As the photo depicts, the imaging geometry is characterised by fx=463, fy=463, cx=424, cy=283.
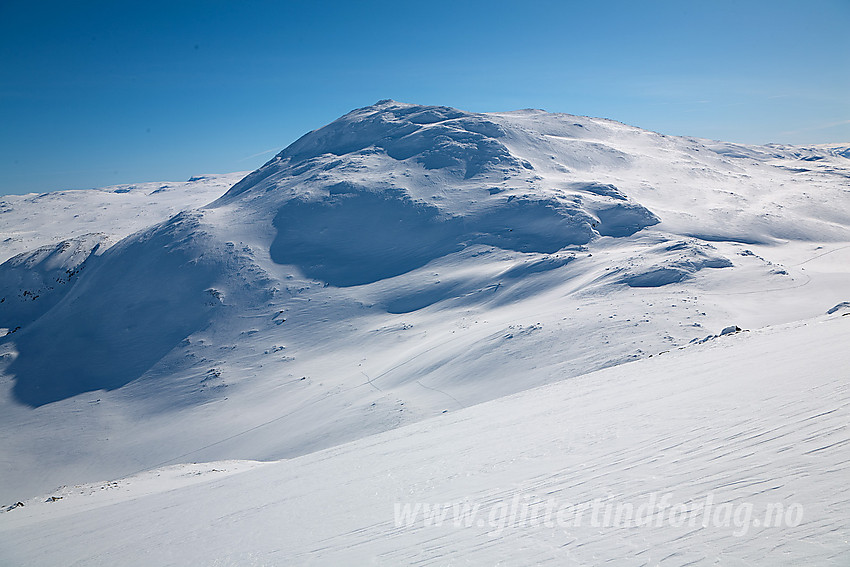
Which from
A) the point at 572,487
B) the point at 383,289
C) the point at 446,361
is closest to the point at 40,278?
the point at 383,289

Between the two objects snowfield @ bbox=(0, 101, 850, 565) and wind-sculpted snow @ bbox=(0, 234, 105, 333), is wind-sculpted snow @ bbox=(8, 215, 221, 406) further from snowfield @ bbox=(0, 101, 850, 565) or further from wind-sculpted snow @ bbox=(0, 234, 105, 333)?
wind-sculpted snow @ bbox=(0, 234, 105, 333)

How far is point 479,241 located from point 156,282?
110 feet

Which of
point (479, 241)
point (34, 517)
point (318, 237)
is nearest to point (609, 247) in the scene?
point (479, 241)

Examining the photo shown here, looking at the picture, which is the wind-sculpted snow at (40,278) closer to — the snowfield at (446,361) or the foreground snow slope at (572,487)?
the snowfield at (446,361)

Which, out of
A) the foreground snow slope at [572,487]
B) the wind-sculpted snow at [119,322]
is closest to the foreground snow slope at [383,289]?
the wind-sculpted snow at [119,322]

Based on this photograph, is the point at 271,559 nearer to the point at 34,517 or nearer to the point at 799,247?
the point at 34,517

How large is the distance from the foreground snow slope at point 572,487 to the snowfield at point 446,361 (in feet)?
0.20

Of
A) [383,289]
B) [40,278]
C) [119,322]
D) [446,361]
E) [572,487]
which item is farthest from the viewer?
[40,278]

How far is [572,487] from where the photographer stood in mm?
7340

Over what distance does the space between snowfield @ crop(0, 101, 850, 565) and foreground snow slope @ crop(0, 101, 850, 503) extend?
0.93 ft

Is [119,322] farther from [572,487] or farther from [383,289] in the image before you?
[572,487]

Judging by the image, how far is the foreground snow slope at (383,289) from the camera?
83.0ft

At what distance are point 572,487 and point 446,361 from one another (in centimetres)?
1906

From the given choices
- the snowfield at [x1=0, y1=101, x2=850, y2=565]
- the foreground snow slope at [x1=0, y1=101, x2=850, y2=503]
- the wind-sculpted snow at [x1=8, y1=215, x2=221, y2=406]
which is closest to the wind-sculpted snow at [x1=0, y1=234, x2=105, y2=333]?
the foreground snow slope at [x1=0, y1=101, x2=850, y2=503]
